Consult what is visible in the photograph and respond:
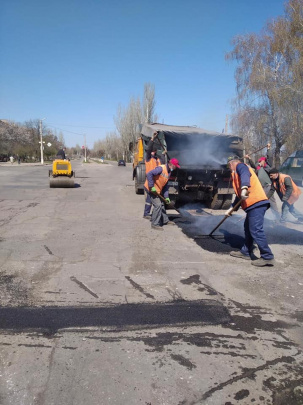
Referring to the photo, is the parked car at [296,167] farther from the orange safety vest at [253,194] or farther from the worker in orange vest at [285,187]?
the orange safety vest at [253,194]

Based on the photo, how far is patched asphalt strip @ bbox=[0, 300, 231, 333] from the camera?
2.63 meters

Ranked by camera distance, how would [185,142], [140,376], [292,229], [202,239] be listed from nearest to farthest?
[140,376] → [202,239] → [292,229] → [185,142]

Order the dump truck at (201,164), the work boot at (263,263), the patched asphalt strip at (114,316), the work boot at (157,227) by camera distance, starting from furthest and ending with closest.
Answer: the dump truck at (201,164) < the work boot at (157,227) < the work boot at (263,263) < the patched asphalt strip at (114,316)

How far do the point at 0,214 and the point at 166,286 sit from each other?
5321 mm

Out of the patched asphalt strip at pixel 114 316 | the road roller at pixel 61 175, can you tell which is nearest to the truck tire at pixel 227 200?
the patched asphalt strip at pixel 114 316

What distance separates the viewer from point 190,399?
1.88 meters

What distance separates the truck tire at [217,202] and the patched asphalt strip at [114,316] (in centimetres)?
554

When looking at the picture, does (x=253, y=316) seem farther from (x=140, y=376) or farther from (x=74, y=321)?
(x=74, y=321)

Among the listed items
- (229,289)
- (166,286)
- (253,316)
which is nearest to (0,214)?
(166,286)

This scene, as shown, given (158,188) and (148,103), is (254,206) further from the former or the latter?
(148,103)

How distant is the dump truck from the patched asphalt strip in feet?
16.0

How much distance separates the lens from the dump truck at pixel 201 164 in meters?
7.83

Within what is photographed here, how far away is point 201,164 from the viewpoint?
7918 mm

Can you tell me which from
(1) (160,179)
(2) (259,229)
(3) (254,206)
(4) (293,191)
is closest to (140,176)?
(1) (160,179)
